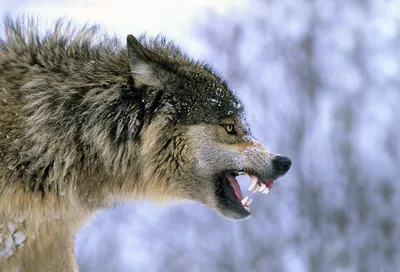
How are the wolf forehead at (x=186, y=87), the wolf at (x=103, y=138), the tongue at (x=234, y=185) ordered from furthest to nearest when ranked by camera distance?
the tongue at (x=234, y=185)
the wolf forehead at (x=186, y=87)
the wolf at (x=103, y=138)

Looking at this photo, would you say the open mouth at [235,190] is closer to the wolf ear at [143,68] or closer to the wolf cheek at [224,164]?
the wolf cheek at [224,164]

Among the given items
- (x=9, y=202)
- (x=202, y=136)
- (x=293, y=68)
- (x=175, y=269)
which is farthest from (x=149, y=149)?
(x=293, y=68)

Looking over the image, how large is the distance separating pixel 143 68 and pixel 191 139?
0.58 metres

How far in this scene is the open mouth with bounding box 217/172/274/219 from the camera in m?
4.65

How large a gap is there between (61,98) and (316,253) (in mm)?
12108

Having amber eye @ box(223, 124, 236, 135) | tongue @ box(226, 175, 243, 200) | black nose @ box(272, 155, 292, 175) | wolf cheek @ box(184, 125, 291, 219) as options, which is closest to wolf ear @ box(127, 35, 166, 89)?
wolf cheek @ box(184, 125, 291, 219)

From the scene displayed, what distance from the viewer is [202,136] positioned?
4.54m

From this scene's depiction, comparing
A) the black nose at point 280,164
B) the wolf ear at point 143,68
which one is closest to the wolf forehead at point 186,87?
the wolf ear at point 143,68

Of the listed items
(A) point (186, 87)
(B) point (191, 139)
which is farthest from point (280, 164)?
(A) point (186, 87)

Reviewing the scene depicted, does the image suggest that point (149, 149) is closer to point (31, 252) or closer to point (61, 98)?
point (61, 98)

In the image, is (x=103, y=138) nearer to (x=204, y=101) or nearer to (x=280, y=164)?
(x=204, y=101)

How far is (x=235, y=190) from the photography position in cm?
477

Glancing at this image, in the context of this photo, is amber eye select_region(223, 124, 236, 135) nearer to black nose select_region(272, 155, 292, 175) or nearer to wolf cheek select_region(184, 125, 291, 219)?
wolf cheek select_region(184, 125, 291, 219)

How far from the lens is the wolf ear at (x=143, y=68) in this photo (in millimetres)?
4426
